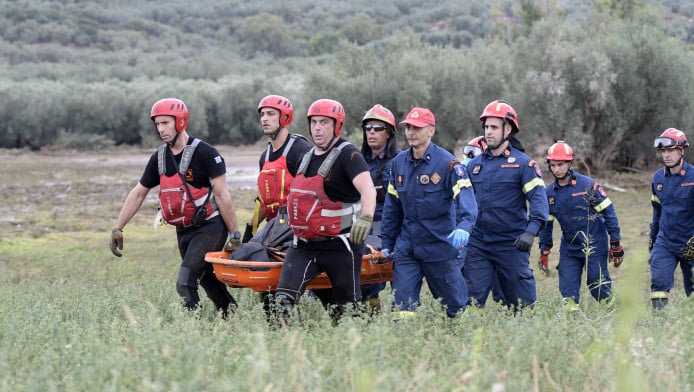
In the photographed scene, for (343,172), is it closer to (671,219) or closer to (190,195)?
(190,195)

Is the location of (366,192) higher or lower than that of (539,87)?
lower

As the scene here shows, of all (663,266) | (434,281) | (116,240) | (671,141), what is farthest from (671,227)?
(116,240)

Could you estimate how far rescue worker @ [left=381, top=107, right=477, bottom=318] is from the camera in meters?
7.25

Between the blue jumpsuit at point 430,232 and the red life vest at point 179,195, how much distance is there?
1.83 m

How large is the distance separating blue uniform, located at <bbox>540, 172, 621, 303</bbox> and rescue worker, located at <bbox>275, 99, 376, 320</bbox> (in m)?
3.02

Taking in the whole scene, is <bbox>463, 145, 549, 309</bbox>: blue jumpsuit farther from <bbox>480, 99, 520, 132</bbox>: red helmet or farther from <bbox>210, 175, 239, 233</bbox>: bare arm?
<bbox>210, 175, 239, 233</bbox>: bare arm

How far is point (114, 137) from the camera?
5219 centimetres

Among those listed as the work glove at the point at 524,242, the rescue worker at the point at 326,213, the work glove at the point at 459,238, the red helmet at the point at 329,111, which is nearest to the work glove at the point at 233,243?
the rescue worker at the point at 326,213

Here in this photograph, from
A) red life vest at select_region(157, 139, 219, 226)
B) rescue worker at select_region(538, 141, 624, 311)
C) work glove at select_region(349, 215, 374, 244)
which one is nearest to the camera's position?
work glove at select_region(349, 215, 374, 244)

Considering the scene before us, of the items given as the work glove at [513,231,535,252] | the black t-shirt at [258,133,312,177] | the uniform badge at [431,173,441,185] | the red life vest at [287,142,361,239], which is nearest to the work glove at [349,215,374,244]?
the red life vest at [287,142,361,239]

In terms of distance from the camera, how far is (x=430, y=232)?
286 inches

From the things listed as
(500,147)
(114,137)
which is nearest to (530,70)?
(500,147)

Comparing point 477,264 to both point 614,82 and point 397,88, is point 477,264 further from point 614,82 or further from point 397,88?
point 397,88

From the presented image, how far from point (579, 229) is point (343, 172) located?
3.44 metres
